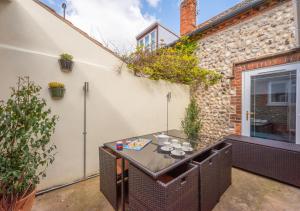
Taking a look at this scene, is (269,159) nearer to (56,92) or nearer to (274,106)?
(274,106)

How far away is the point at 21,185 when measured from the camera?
1516 millimetres

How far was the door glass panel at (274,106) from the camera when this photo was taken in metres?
2.93

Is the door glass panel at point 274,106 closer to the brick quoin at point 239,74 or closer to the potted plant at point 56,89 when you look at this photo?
the brick quoin at point 239,74

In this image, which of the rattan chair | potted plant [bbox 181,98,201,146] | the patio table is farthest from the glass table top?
potted plant [bbox 181,98,201,146]

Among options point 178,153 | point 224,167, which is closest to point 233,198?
point 224,167

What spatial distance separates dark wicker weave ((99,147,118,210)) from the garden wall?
2.53 ft

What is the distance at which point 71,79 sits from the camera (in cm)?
239

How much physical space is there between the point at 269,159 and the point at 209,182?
5.53 feet

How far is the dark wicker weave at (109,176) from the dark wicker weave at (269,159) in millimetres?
2571

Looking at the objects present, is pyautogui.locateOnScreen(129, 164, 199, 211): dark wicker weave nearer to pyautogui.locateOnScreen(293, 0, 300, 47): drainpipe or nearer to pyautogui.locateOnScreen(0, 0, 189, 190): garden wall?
pyautogui.locateOnScreen(0, 0, 189, 190): garden wall

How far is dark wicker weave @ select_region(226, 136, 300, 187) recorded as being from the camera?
2299 mm

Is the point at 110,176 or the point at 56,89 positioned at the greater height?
the point at 56,89

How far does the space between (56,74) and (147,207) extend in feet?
7.49

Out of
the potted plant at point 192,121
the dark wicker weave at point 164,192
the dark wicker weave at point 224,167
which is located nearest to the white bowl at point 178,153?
the dark wicker weave at point 164,192
